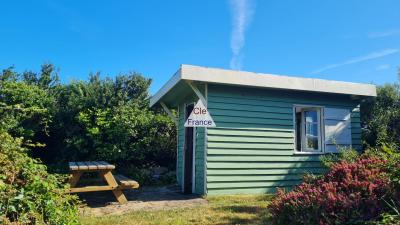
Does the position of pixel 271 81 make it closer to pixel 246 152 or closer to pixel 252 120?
pixel 252 120

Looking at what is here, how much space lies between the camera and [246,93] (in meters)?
7.89

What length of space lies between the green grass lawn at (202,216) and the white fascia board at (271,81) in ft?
8.28

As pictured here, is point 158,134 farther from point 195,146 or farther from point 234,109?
point 234,109

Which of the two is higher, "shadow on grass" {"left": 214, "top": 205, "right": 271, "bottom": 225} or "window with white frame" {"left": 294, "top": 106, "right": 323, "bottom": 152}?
"window with white frame" {"left": 294, "top": 106, "right": 323, "bottom": 152}

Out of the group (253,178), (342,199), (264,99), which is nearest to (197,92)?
(264,99)

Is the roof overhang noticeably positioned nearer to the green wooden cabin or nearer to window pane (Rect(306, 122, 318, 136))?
the green wooden cabin

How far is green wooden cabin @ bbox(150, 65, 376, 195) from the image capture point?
24.4 feet

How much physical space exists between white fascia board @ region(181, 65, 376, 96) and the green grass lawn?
99.3 inches

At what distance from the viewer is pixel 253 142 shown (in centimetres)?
784

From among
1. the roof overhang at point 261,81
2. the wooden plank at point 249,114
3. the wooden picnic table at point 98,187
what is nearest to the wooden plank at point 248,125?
the wooden plank at point 249,114

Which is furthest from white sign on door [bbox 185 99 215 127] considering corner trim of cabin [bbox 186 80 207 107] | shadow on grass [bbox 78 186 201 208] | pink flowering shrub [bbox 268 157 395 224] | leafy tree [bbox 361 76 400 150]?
leafy tree [bbox 361 76 400 150]

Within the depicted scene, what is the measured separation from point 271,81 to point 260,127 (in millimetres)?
1067

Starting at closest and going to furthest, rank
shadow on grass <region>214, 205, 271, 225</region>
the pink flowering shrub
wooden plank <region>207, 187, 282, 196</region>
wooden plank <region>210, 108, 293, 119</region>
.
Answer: the pink flowering shrub, shadow on grass <region>214, 205, 271, 225</region>, wooden plank <region>207, 187, 282, 196</region>, wooden plank <region>210, 108, 293, 119</region>

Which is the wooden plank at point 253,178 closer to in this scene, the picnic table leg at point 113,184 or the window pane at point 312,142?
the window pane at point 312,142
